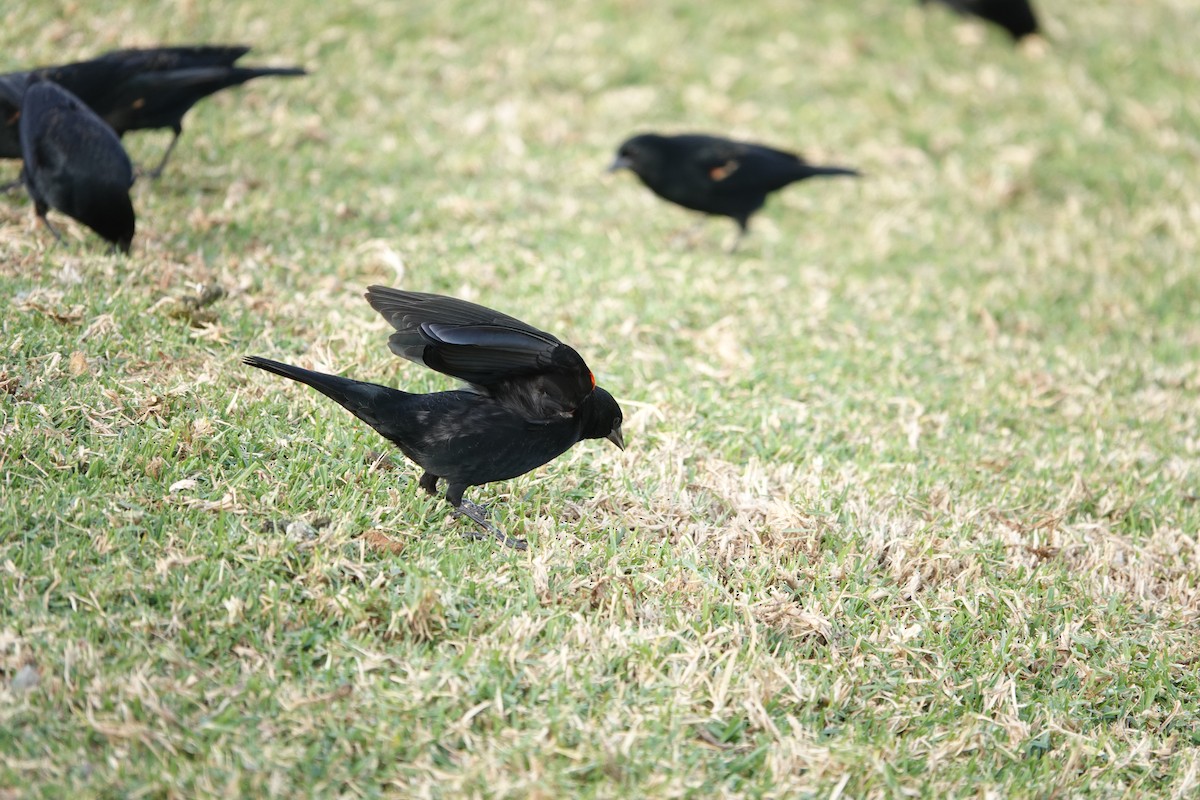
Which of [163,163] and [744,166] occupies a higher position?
[163,163]

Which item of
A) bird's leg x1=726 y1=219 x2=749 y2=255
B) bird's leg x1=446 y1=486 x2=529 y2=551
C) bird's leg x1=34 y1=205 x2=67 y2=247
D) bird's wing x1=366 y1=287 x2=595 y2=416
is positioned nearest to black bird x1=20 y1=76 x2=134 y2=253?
bird's leg x1=34 y1=205 x2=67 y2=247

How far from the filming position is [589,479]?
4574 millimetres

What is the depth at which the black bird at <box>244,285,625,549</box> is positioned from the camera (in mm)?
3830

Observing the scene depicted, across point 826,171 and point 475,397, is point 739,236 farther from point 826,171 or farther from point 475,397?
point 475,397

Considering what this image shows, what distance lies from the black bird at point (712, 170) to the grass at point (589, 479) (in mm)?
378

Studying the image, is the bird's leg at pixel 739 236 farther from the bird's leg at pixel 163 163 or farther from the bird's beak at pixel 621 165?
the bird's leg at pixel 163 163

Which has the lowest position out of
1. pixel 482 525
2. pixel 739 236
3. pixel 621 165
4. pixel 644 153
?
pixel 739 236

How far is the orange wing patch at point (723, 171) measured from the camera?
7.83 m

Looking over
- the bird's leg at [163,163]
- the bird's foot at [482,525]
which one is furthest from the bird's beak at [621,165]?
the bird's foot at [482,525]

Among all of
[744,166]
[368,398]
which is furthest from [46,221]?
[744,166]

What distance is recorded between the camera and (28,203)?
620 cm

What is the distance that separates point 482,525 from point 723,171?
4537mm

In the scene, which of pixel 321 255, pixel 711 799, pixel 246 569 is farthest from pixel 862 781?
pixel 321 255

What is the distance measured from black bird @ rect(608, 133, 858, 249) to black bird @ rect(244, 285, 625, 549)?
13.6ft
